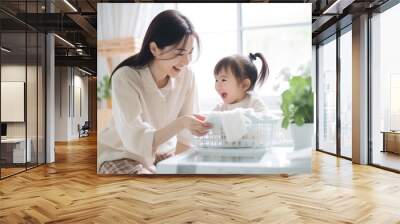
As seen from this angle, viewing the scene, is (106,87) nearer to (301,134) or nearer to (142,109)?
(142,109)

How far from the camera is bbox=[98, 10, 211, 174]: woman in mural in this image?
6.03 m

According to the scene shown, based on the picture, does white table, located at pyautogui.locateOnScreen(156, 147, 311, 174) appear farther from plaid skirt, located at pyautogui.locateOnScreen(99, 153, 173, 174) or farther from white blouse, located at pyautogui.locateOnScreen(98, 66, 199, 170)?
white blouse, located at pyautogui.locateOnScreen(98, 66, 199, 170)

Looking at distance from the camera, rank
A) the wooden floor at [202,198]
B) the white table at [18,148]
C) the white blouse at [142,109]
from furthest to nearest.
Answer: the white table at [18,148] → the white blouse at [142,109] → the wooden floor at [202,198]

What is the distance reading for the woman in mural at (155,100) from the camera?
19.8ft

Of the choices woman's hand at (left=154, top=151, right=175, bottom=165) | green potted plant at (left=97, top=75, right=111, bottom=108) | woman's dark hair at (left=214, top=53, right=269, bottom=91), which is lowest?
woman's hand at (left=154, top=151, right=175, bottom=165)

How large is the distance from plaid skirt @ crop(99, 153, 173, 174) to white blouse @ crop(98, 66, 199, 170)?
8 centimetres

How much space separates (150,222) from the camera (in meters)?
3.67

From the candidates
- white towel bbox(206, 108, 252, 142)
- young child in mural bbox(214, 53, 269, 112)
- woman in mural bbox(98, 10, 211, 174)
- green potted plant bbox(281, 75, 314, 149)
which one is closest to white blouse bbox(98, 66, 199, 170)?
woman in mural bbox(98, 10, 211, 174)

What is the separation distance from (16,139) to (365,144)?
6352mm

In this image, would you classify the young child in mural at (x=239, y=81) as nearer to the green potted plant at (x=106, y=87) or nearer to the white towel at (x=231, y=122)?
the white towel at (x=231, y=122)

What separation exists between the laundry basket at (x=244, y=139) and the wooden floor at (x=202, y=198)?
0.51 meters

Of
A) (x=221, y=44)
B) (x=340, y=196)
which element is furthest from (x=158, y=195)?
(x=221, y=44)

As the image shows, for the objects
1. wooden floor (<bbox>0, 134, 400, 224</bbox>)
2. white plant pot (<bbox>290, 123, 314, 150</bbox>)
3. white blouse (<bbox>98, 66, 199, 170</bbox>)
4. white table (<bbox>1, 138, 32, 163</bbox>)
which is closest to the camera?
wooden floor (<bbox>0, 134, 400, 224</bbox>)

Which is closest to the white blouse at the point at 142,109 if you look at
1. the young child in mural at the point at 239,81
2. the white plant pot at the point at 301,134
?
the young child in mural at the point at 239,81
